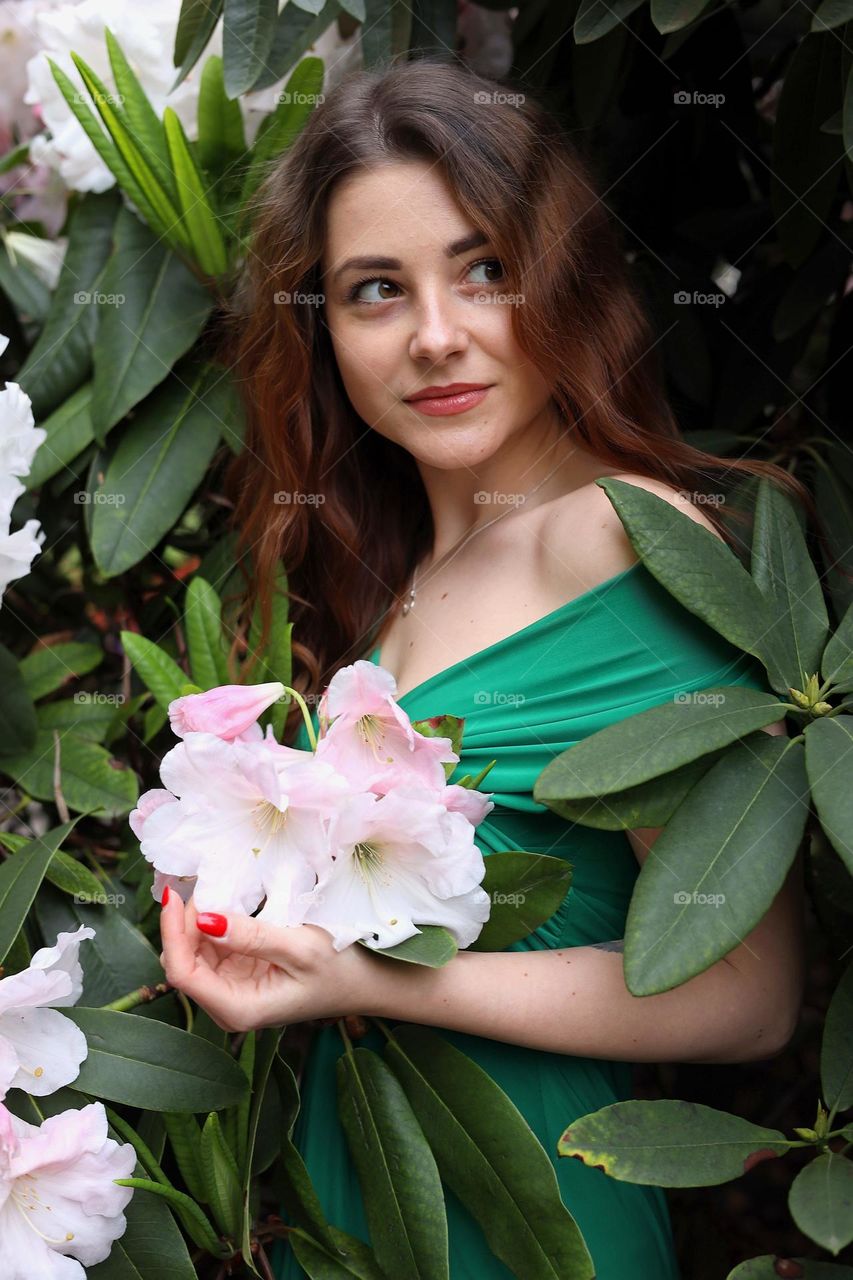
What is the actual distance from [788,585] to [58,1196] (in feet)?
2.43

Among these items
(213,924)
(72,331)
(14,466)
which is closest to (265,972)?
(213,924)

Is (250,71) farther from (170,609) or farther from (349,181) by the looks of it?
(170,609)

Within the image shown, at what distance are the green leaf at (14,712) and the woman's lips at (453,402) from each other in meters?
0.58

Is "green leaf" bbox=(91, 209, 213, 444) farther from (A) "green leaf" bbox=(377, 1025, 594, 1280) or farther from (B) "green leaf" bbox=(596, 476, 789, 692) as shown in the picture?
(A) "green leaf" bbox=(377, 1025, 594, 1280)

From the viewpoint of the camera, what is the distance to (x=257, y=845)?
0.89 meters

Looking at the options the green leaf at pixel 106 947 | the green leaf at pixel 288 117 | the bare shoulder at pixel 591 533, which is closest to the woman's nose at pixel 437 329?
the bare shoulder at pixel 591 533

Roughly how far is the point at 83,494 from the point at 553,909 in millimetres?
778

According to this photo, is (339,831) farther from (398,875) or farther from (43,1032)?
(43,1032)

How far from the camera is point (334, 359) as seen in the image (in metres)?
1.35

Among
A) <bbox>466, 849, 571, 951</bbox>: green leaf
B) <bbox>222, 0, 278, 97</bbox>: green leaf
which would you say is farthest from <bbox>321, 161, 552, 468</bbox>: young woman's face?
<bbox>466, 849, 571, 951</bbox>: green leaf

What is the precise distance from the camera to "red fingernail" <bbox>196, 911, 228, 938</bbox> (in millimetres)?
859

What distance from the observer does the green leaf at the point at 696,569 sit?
3.06 ft

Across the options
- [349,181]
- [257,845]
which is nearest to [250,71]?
[349,181]

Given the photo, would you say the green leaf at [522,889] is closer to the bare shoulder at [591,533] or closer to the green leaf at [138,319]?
the bare shoulder at [591,533]
